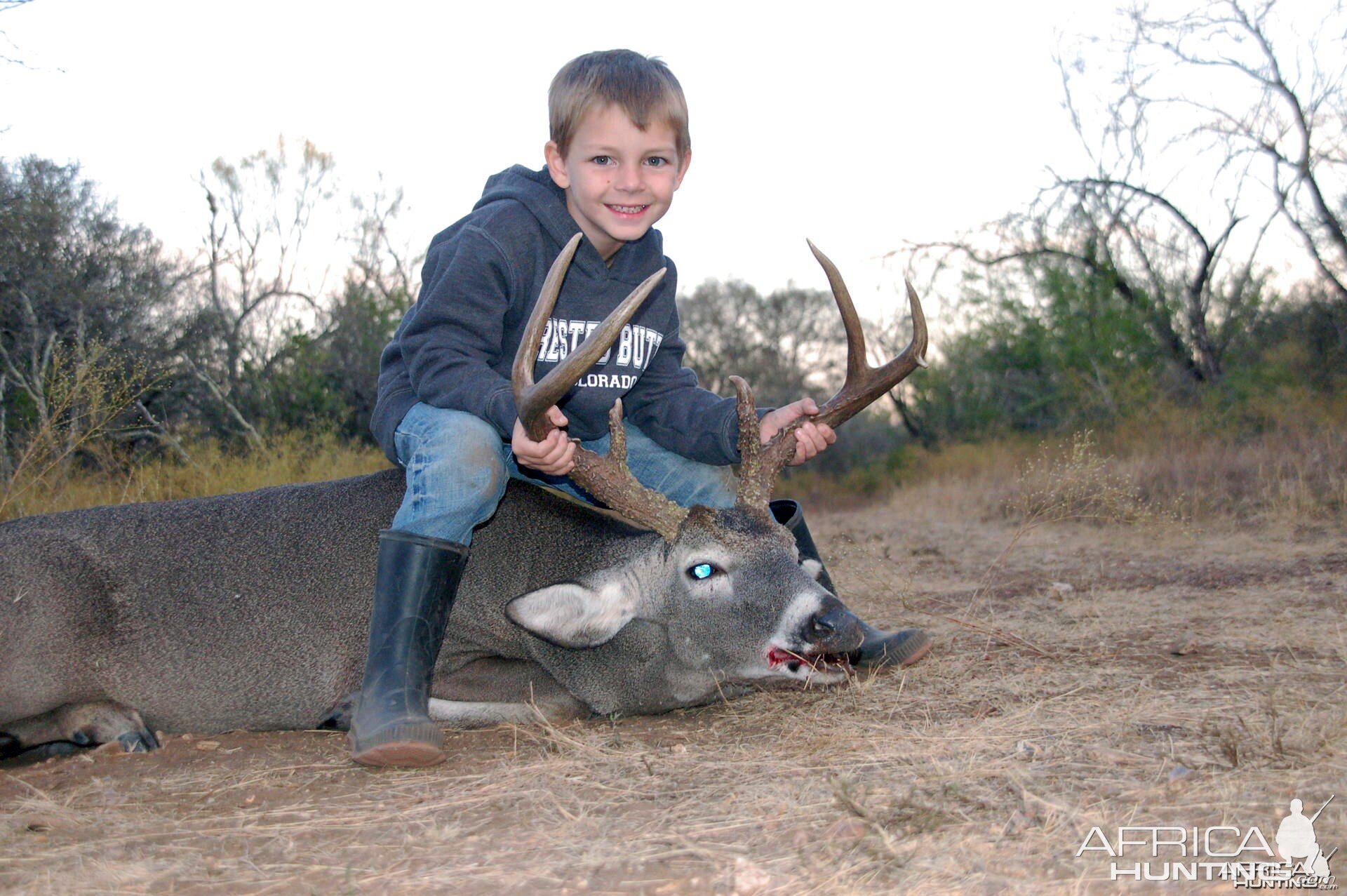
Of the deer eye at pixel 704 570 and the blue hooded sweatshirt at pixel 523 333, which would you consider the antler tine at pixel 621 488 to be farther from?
the blue hooded sweatshirt at pixel 523 333

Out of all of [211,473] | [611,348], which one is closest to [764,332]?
[211,473]

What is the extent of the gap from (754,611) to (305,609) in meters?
1.66

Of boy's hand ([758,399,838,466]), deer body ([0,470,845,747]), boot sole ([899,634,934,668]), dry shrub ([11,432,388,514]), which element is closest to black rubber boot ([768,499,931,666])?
boot sole ([899,634,934,668])

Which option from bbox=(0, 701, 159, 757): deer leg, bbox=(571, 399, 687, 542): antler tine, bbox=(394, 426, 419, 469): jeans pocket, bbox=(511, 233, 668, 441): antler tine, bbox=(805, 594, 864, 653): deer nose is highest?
bbox=(511, 233, 668, 441): antler tine

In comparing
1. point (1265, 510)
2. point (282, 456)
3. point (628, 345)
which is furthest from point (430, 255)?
point (1265, 510)

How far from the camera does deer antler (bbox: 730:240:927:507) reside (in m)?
4.09

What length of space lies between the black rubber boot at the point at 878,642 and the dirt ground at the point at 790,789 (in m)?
0.09

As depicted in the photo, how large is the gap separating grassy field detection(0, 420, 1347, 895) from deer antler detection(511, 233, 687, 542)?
0.84 m

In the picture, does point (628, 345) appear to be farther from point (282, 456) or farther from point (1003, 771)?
point (282, 456)

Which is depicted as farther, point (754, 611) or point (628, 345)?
→ point (628, 345)

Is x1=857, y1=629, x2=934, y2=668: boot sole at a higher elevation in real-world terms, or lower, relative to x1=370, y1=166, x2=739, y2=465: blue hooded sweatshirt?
lower

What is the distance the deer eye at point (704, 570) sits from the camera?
402 centimetres

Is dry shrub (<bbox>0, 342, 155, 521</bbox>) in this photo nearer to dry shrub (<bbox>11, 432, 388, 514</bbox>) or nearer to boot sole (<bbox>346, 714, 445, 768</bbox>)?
dry shrub (<bbox>11, 432, 388, 514</bbox>)

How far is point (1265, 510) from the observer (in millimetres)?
8820
